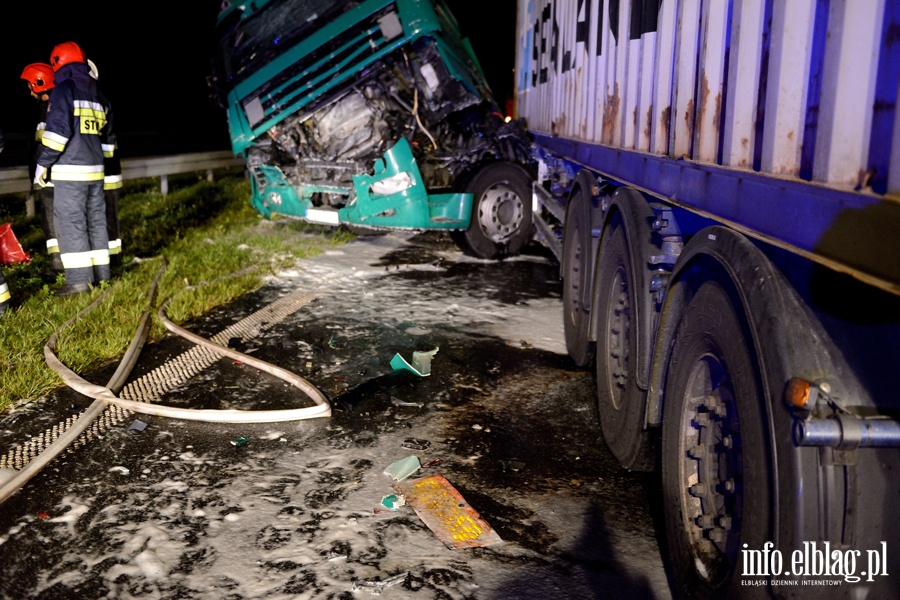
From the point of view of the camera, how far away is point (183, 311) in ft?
17.8

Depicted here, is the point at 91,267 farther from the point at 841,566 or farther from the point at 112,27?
the point at 112,27

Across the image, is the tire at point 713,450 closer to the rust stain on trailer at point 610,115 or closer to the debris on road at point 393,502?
the debris on road at point 393,502

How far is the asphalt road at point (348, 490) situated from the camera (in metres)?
2.43

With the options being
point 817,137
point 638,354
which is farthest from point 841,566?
point 638,354

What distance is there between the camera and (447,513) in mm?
2836

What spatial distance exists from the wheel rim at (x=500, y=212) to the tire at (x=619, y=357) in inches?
156

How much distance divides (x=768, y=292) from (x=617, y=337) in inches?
72.1

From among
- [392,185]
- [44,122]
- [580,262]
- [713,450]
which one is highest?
[44,122]

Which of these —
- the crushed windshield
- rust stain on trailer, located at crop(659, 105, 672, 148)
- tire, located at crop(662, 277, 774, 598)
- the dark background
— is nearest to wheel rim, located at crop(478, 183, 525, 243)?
the crushed windshield

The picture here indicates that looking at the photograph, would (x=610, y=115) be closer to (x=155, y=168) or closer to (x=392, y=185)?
(x=392, y=185)

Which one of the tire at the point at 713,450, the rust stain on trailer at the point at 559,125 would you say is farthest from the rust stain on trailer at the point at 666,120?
the rust stain on trailer at the point at 559,125

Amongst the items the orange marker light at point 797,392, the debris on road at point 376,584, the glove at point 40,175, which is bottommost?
the debris on road at point 376,584

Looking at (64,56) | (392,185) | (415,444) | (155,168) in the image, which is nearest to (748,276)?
(415,444)

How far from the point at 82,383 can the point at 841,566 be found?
376cm
